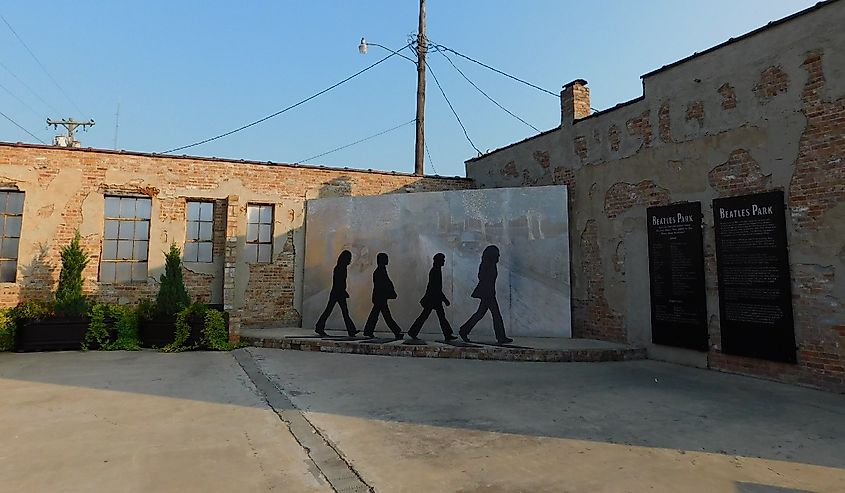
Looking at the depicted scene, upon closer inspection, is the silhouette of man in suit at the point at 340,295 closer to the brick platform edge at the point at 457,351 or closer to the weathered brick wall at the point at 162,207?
the brick platform edge at the point at 457,351

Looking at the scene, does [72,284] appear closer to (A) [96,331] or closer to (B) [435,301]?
(A) [96,331]

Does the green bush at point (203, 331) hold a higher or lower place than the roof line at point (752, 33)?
lower

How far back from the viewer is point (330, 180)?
40.2ft

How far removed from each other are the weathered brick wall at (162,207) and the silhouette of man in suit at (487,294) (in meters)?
4.46

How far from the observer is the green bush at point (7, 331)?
28.9ft

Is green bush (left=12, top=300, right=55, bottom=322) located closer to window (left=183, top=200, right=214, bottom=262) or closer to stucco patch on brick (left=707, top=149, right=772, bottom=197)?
window (left=183, top=200, right=214, bottom=262)

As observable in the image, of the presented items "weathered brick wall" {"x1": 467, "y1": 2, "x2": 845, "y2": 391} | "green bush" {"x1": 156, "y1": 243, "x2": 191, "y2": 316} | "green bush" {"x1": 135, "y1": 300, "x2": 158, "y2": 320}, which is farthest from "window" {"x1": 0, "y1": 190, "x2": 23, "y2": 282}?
"weathered brick wall" {"x1": 467, "y1": 2, "x2": 845, "y2": 391}

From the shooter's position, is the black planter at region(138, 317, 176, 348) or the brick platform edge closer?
the brick platform edge

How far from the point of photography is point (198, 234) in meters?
11.1

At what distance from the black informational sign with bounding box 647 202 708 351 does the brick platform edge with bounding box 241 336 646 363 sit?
840 mm

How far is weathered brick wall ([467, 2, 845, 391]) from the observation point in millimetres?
6195

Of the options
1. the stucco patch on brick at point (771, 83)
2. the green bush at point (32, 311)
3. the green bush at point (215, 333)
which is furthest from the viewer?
the green bush at point (215, 333)

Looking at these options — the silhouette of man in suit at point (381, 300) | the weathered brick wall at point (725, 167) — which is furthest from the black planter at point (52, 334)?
the weathered brick wall at point (725, 167)

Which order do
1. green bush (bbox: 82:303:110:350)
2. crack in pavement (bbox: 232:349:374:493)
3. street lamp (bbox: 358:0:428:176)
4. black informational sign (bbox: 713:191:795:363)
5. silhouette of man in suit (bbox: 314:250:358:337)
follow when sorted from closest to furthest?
crack in pavement (bbox: 232:349:374:493) → black informational sign (bbox: 713:191:795:363) → green bush (bbox: 82:303:110:350) → silhouette of man in suit (bbox: 314:250:358:337) → street lamp (bbox: 358:0:428:176)
